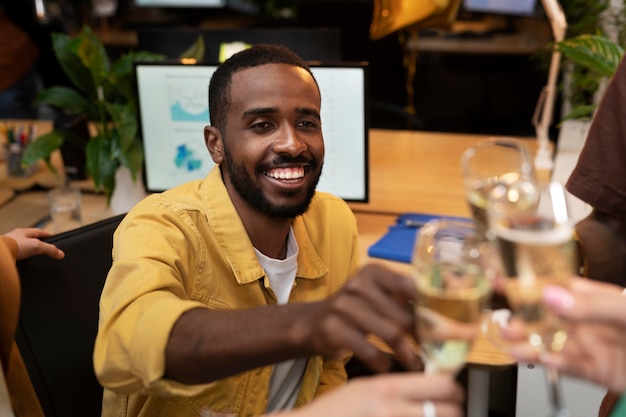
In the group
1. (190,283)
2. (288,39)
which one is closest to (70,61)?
(288,39)

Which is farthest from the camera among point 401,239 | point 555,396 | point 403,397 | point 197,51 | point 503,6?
point 503,6

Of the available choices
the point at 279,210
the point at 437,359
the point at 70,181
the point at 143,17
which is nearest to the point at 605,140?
the point at 279,210

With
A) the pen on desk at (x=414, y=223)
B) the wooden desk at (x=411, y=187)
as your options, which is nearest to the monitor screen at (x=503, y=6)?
the wooden desk at (x=411, y=187)

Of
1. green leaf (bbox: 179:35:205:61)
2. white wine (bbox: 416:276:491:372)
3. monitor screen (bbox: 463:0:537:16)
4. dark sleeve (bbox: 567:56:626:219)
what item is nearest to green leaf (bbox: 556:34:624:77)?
dark sleeve (bbox: 567:56:626:219)

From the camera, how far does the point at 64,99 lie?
2.22 m

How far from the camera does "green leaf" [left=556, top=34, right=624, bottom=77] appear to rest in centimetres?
212

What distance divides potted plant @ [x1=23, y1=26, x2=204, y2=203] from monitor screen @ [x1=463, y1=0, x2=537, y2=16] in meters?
3.46

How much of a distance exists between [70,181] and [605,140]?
176 cm

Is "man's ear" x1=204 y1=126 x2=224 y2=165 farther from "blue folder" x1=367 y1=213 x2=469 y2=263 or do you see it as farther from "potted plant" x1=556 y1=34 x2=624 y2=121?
"potted plant" x1=556 y1=34 x2=624 y2=121

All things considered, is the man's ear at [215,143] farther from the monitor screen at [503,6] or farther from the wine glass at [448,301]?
the monitor screen at [503,6]

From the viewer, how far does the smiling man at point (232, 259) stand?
0.98 metres

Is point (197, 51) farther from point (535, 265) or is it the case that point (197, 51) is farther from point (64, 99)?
point (535, 265)

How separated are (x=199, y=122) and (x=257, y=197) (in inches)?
32.8

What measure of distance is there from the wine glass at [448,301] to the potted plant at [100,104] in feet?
4.88
